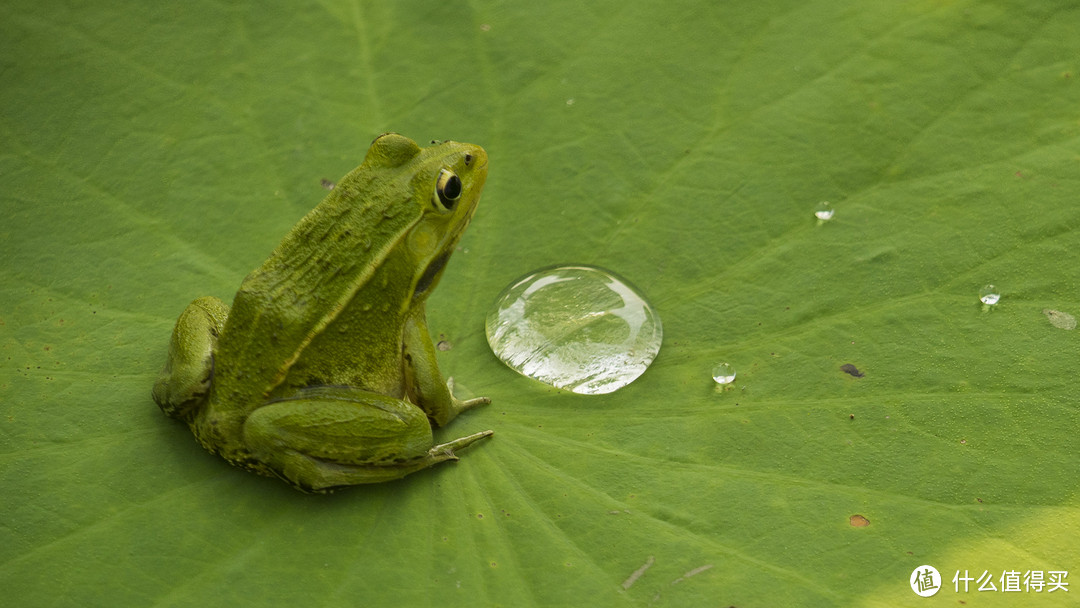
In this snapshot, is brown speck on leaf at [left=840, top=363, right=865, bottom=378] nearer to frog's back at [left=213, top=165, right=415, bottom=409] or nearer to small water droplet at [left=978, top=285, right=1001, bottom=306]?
small water droplet at [left=978, top=285, right=1001, bottom=306]

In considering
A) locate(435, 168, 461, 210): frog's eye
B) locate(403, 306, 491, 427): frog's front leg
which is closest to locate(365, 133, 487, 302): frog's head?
locate(435, 168, 461, 210): frog's eye

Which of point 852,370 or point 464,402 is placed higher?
point 852,370

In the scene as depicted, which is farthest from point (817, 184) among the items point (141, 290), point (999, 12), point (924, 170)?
point (141, 290)

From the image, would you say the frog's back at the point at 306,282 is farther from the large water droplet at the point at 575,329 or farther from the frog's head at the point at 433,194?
the large water droplet at the point at 575,329

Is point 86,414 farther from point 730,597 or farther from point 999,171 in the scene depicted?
point 999,171

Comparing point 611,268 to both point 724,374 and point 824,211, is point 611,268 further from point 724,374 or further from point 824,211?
point 824,211

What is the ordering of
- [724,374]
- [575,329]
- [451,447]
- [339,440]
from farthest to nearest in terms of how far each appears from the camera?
1. [575,329]
2. [724,374]
3. [451,447]
4. [339,440]

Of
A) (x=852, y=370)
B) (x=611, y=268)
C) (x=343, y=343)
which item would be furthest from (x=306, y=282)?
(x=852, y=370)
